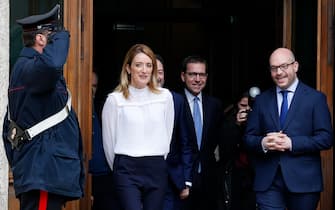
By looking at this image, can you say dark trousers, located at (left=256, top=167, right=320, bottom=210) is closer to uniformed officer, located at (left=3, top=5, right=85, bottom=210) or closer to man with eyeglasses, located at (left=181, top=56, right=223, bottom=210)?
man with eyeglasses, located at (left=181, top=56, right=223, bottom=210)

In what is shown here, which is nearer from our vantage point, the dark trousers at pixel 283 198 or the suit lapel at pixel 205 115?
the dark trousers at pixel 283 198

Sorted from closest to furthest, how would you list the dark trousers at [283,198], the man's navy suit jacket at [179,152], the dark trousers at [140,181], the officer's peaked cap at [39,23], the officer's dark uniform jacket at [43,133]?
1. the officer's dark uniform jacket at [43,133]
2. the officer's peaked cap at [39,23]
3. the dark trousers at [140,181]
4. the dark trousers at [283,198]
5. the man's navy suit jacket at [179,152]

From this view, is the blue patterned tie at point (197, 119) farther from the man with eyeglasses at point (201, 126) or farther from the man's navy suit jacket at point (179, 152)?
the man's navy suit jacket at point (179, 152)

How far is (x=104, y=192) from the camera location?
7031mm

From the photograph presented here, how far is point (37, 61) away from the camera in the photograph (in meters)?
5.03

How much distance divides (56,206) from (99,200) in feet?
6.35

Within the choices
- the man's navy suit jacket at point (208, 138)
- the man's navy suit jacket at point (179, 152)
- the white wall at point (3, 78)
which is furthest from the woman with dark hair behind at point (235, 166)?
the white wall at point (3, 78)

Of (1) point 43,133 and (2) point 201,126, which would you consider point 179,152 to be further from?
(1) point 43,133

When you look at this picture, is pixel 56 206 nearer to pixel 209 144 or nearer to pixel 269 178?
pixel 269 178

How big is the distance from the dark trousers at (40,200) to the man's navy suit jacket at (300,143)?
5.90ft

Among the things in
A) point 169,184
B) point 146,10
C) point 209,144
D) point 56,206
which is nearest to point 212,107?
point 209,144

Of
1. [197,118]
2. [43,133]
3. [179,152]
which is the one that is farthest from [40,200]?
[197,118]

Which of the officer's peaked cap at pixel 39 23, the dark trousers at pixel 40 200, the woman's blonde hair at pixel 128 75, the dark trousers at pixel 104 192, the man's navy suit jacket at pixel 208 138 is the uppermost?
the officer's peaked cap at pixel 39 23

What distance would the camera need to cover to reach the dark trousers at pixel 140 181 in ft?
19.8
